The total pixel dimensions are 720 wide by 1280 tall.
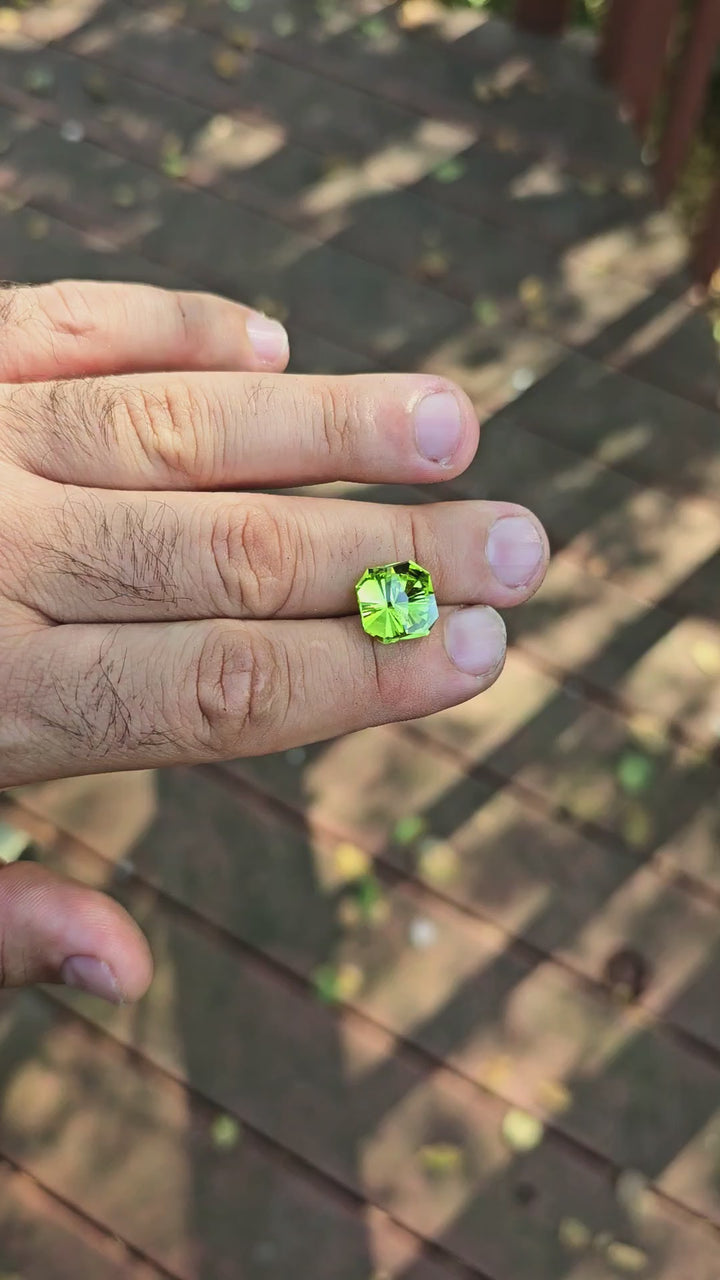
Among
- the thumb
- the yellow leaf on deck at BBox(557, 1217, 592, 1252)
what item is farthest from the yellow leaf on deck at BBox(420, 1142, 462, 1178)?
the thumb

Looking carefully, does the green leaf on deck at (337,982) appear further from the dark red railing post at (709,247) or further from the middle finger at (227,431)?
the dark red railing post at (709,247)

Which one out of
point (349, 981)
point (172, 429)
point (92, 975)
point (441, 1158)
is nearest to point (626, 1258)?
point (441, 1158)

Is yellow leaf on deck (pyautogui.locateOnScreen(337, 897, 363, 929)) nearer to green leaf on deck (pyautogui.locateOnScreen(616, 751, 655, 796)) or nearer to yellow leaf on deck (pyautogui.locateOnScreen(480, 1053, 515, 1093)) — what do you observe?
yellow leaf on deck (pyautogui.locateOnScreen(480, 1053, 515, 1093))

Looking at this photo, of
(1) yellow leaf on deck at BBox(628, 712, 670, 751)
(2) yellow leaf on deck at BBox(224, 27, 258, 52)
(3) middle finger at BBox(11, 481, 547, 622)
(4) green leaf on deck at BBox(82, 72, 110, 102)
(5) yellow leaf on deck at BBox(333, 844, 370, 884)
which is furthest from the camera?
(2) yellow leaf on deck at BBox(224, 27, 258, 52)

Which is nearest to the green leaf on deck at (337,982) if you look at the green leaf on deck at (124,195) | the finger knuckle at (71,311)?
the finger knuckle at (71,311)

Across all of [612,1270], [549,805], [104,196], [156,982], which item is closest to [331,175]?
[104,196]

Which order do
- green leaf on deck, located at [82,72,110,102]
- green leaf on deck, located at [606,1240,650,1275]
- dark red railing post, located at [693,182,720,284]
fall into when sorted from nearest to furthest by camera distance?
green leaf on deck, located at [606,1240,650,1275] < dark red railing post, located at [693,182,720,284] < green leaf on deck, located at [82,72,110,102]

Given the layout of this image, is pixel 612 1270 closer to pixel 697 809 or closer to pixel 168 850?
pixel 697 809
